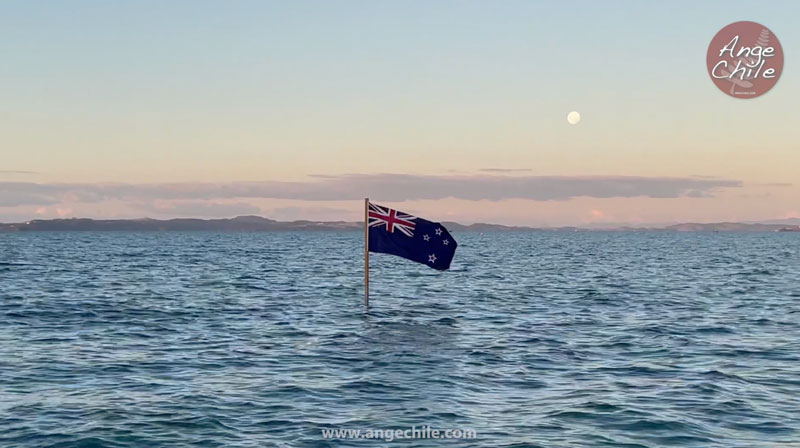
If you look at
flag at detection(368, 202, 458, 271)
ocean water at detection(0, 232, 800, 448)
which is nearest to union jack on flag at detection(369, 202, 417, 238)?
flag at detection(368, 202, 458, 271)

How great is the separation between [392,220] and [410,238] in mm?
883

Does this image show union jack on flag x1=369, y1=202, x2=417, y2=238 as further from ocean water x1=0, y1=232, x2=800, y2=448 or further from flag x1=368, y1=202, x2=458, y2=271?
ocean water x1=0, y1=232, x2=800, y2=448

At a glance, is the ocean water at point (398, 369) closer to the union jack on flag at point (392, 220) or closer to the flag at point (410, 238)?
the flag at point (410, 238)

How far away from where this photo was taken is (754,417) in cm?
1588

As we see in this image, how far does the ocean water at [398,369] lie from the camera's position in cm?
1494

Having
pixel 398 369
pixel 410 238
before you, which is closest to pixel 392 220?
pixel 410 238

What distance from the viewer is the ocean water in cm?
1494

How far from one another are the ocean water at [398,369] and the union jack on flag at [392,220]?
3466mm

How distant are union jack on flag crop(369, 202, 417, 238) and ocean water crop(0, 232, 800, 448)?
11.4 feet

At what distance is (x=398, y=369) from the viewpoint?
20672mm

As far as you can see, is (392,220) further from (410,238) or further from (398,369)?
(398,369)

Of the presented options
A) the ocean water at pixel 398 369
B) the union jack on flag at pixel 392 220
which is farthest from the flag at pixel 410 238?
the ocean water at pixel 398 369

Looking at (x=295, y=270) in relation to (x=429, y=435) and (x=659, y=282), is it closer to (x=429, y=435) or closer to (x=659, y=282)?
(x=659, y=282)

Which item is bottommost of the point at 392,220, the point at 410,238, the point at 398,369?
the point at 398,369
